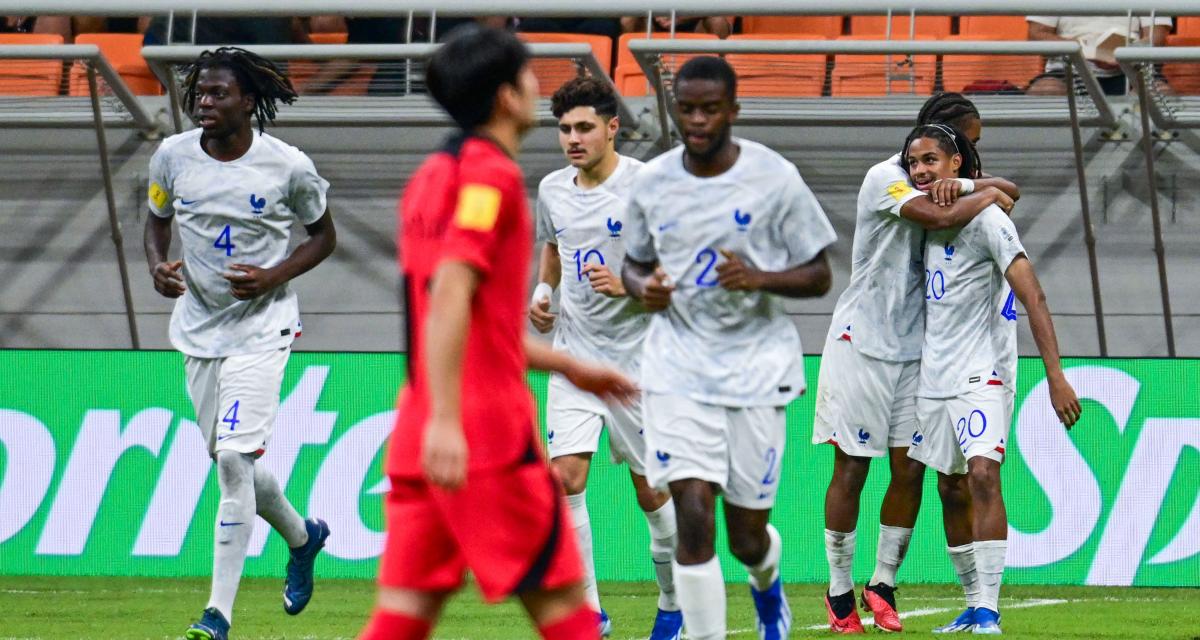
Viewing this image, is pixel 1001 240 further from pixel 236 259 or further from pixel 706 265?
pixel 236 259

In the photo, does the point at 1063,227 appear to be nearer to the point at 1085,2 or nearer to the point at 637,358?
the point at 1085,2

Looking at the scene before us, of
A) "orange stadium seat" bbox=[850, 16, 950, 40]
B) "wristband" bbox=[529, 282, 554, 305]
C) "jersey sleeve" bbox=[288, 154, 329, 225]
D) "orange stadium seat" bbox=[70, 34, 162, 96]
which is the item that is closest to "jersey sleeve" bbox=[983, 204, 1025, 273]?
"wristband" bbox=[529, 282, 554, 305]

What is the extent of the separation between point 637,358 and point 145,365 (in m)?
4.32

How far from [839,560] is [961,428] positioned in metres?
0.82

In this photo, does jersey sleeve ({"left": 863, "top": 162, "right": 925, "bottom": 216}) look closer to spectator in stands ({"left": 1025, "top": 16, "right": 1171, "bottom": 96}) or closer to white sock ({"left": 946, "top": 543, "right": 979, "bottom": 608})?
white sock ({"left": 946, "top": 543, "right": 979, "bottom": 608})

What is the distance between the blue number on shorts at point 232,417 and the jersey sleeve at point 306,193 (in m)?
0.94

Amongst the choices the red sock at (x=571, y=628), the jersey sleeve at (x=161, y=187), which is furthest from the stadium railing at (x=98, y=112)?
the red sock at (x=571, y=628)

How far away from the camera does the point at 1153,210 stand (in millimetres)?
11938

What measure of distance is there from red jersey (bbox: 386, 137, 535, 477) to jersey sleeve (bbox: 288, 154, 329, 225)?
3855 mm

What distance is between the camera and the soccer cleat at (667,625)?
7.16 meters

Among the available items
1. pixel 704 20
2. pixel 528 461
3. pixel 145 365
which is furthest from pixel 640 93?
pixel 528 461

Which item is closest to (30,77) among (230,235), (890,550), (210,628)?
(230,235)

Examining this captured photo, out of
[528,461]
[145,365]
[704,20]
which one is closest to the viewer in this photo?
[528,461]

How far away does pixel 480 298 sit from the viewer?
391 cm
